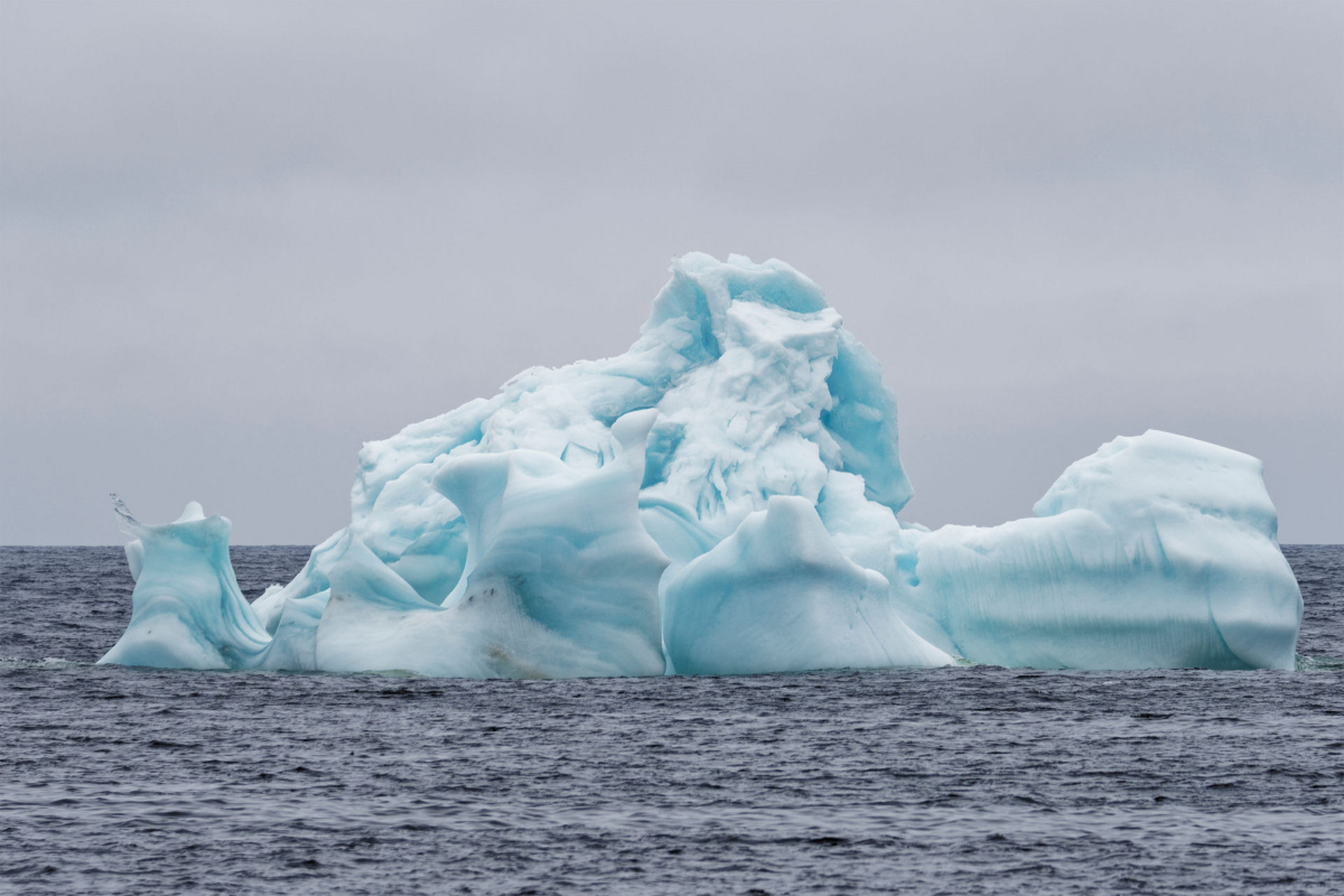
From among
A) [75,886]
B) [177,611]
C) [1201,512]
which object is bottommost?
[75,886]

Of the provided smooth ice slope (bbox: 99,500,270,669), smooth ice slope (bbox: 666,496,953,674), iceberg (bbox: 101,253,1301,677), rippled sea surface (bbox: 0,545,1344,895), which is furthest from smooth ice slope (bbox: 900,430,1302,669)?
smooth ice slope (bbox: 99,500,270,669)

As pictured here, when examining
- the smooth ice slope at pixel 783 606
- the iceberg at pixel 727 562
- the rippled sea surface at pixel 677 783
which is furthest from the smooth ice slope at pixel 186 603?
the smooth ice slope at pixel 783 606

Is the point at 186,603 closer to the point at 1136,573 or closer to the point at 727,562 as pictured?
the point at 727,562

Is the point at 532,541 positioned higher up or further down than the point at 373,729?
higher up

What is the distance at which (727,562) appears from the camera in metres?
17.6

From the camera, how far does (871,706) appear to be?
16531mm

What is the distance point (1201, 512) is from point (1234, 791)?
6.80m

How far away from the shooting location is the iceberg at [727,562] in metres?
17.5

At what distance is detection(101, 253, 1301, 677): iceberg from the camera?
17.5m

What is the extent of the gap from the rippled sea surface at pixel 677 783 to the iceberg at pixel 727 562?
1.44ft

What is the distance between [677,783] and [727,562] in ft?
17.3

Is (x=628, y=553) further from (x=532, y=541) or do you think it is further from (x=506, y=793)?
(x=506, y=793)

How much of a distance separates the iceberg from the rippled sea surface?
440 mm

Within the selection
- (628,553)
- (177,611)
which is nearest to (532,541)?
(628,553)
